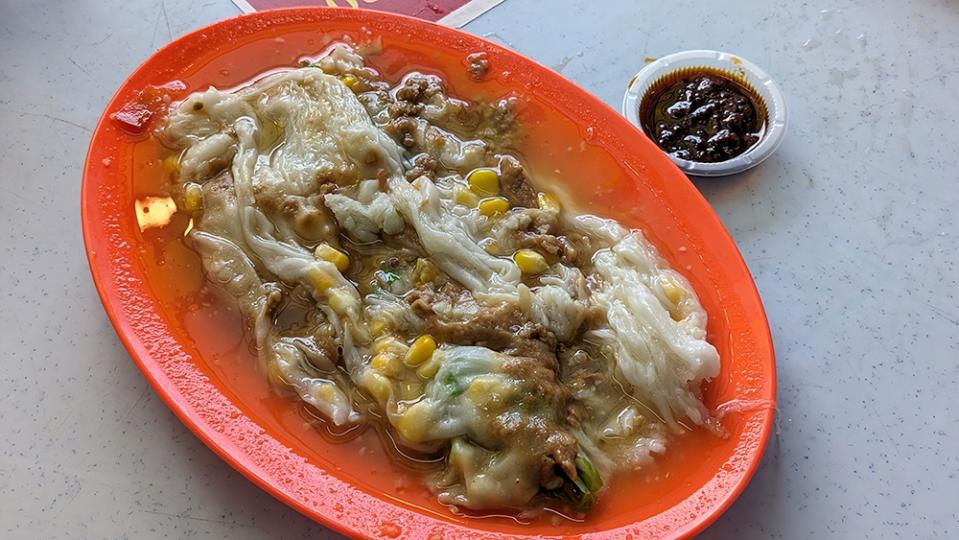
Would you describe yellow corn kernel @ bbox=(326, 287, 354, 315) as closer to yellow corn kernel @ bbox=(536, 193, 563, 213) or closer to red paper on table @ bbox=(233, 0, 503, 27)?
yellow corn kernel @ bbox=(536, 193, 563, 213)

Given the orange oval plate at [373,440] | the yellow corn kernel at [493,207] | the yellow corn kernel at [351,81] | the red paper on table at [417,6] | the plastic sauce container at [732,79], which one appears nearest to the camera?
the orange oval plate at [373,440]

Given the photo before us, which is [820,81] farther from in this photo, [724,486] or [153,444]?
→ [153,444]

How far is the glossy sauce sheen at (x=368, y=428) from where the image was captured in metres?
2.02

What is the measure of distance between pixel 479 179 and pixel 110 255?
3.71 feet

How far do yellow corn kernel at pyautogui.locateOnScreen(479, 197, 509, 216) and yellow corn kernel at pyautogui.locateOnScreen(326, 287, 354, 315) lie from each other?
51 centimetres

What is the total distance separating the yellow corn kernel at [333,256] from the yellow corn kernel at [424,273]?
21 centimetres

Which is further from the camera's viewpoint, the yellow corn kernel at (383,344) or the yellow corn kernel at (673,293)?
the yellow corn kernel at (673,293)

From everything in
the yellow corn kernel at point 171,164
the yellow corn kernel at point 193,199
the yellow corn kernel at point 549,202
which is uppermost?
the yellow corn kernel at point 171,164

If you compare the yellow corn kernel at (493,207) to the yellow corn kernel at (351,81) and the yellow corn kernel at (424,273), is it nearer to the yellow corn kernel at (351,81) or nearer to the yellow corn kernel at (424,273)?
the yellow corn kernel at (424,273)

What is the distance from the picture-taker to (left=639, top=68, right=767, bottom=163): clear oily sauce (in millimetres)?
2898

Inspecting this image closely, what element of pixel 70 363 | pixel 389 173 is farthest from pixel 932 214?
pixel 70 363

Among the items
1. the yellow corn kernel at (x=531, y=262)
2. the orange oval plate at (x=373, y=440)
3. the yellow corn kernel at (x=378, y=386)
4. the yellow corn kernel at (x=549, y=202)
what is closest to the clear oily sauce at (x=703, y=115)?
the orange oval plate at (x=373, y=440)

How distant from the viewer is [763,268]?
2783 mm

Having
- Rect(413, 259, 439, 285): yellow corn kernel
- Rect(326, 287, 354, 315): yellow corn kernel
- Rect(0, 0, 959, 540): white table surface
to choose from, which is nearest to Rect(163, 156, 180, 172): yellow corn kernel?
Rect(0, 0, 959, 540): white table surface
